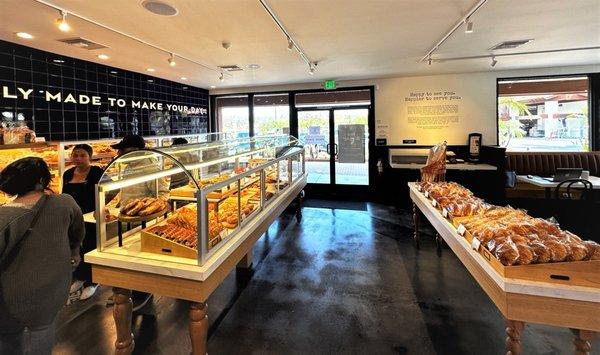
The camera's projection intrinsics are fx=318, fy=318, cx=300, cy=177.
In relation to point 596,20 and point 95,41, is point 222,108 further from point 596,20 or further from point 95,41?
point 596,20

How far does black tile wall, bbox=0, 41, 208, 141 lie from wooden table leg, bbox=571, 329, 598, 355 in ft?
18.4

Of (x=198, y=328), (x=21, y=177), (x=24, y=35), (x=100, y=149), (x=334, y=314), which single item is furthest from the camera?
(x=100, y=149)

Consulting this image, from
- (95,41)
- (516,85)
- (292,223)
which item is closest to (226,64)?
(95,41)

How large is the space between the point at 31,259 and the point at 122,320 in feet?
2.12

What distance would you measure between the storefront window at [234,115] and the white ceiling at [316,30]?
263 centimetres

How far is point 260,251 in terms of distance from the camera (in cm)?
412

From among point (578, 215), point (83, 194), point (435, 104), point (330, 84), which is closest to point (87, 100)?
point (83, 194)

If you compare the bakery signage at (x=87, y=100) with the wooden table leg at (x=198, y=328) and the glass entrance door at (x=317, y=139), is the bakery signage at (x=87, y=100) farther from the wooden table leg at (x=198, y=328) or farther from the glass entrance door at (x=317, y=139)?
the wooden table leg at (x=198, y=328)

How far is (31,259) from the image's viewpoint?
5.31 feet

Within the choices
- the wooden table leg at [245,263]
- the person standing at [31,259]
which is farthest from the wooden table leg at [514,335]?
the wooden table leg at [245,263]

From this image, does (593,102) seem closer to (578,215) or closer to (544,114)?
(544,114)

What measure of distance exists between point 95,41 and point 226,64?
1.92m

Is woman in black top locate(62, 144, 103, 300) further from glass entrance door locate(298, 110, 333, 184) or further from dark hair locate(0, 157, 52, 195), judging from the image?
glass entrance door locate(298, 110, 333, 184)

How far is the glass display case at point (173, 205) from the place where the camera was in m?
1.94
